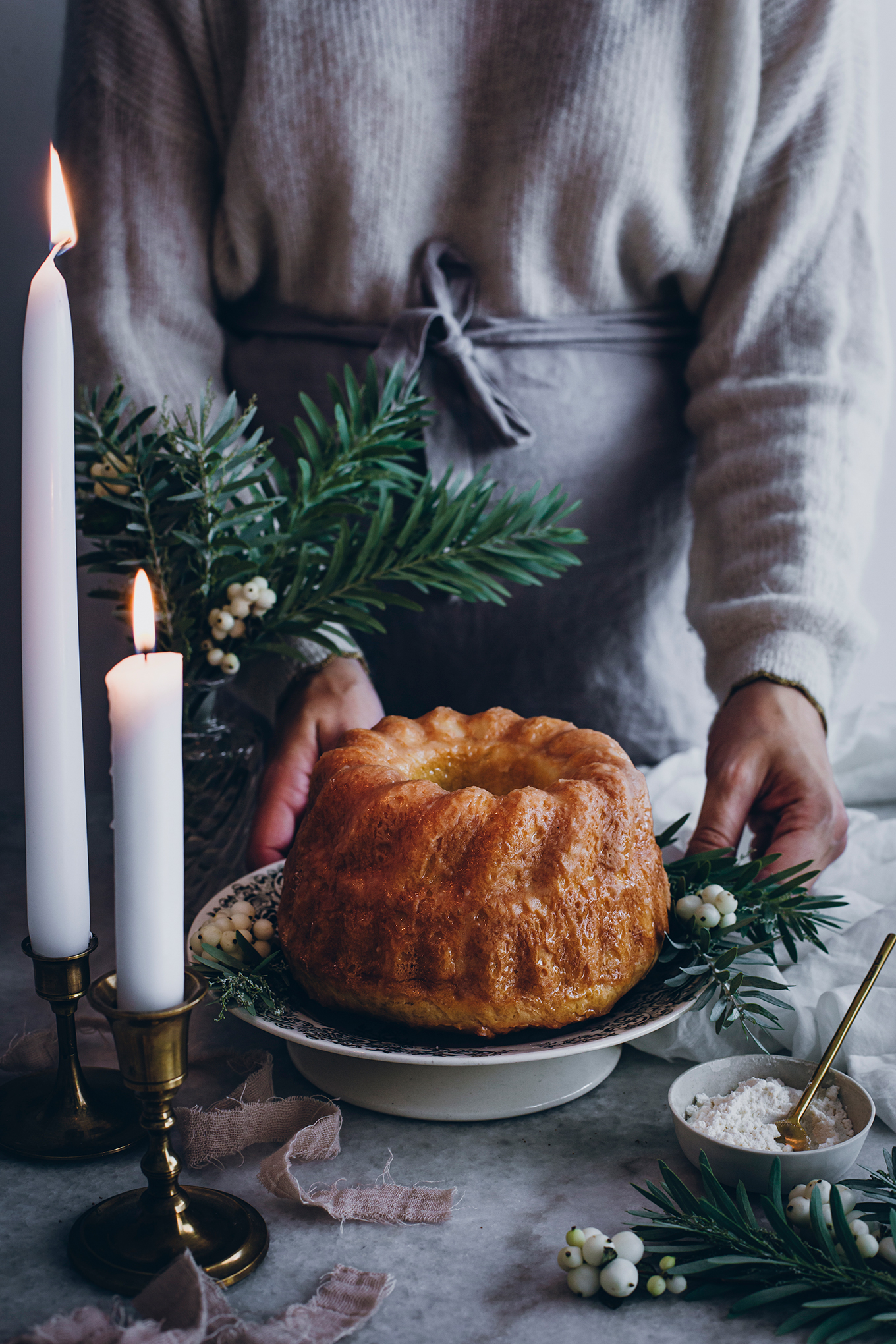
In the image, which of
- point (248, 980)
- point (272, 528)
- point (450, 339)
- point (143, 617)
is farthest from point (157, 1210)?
point (450, 339)

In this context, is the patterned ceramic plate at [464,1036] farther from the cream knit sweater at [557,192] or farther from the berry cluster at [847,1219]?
the cream knit sweater at [557,192]

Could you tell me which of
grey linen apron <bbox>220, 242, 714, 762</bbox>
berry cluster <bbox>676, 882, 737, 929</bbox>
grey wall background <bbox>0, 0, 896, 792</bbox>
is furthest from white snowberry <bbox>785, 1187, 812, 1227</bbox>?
grey wall background <bbox>0, 0, 896, 792</bbox>

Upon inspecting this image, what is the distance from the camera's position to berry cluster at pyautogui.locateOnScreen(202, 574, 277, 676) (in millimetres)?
990

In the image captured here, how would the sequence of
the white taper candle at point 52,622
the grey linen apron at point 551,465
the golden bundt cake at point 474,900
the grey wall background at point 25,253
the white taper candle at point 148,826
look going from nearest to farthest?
1. the white taper candle at point 148,826
2. the white taper candle at point 52,622
3. the golden bundt cake at point 474,900
4. the grey linen apron at point 551,465
5. the grey wall background at point 25,253

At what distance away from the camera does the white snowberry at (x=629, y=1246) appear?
1.85 feet

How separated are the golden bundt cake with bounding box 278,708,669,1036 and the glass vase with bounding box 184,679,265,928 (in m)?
0.26

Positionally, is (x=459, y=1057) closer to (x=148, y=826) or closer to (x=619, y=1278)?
(x=619, y=1278)

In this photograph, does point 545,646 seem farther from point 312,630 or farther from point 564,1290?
point 564,1290

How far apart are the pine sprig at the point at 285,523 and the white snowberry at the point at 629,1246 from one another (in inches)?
24.5

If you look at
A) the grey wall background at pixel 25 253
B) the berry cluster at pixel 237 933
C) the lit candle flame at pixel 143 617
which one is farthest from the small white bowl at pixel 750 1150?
the grey wall background at pixel 25 253

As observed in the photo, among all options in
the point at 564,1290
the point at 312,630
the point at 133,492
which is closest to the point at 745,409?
the point at 312,630

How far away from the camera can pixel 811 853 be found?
1008 mm

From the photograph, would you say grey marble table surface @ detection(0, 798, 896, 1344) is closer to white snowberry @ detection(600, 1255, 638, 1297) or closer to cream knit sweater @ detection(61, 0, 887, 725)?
white snowberry @ detection(600, 1255, 638, 1297)

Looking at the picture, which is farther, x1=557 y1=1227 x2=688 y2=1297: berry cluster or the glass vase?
the glass vase
